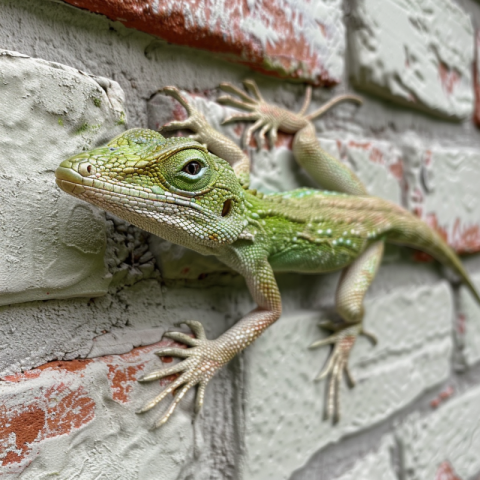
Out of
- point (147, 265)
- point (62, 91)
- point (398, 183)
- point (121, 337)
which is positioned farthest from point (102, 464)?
point (398, 183)

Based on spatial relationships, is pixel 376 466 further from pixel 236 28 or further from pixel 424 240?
pixel 236 28

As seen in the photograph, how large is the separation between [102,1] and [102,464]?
0.62m

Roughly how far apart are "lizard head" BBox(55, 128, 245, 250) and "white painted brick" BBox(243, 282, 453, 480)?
266 millimetres

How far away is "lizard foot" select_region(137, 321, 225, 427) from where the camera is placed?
26.7 inches

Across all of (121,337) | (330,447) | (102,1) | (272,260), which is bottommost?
(330,447)

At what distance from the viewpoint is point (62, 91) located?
0.60m

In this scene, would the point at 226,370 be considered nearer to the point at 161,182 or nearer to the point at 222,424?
the point at 222,424

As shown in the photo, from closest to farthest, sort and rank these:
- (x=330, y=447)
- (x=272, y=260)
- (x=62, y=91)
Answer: (x=62, y=91) < (x=272, y=260) < (x=330, y=447)

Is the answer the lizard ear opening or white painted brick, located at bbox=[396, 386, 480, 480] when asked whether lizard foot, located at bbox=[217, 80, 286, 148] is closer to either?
the lizard ear opening

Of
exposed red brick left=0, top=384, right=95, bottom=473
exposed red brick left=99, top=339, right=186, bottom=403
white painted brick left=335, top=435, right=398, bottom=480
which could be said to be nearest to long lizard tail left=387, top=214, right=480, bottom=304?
white painted brick left=335, top=435, right=398, bottom=480

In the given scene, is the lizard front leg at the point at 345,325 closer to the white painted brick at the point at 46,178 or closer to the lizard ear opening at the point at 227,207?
the lizard ear opening at the point at 227,207

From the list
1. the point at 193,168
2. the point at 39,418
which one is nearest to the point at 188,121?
the point at 193,168

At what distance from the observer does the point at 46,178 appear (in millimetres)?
591

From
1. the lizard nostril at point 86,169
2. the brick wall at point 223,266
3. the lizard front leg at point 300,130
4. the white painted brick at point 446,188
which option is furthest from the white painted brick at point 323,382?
the lizard nostril at point 86,169
